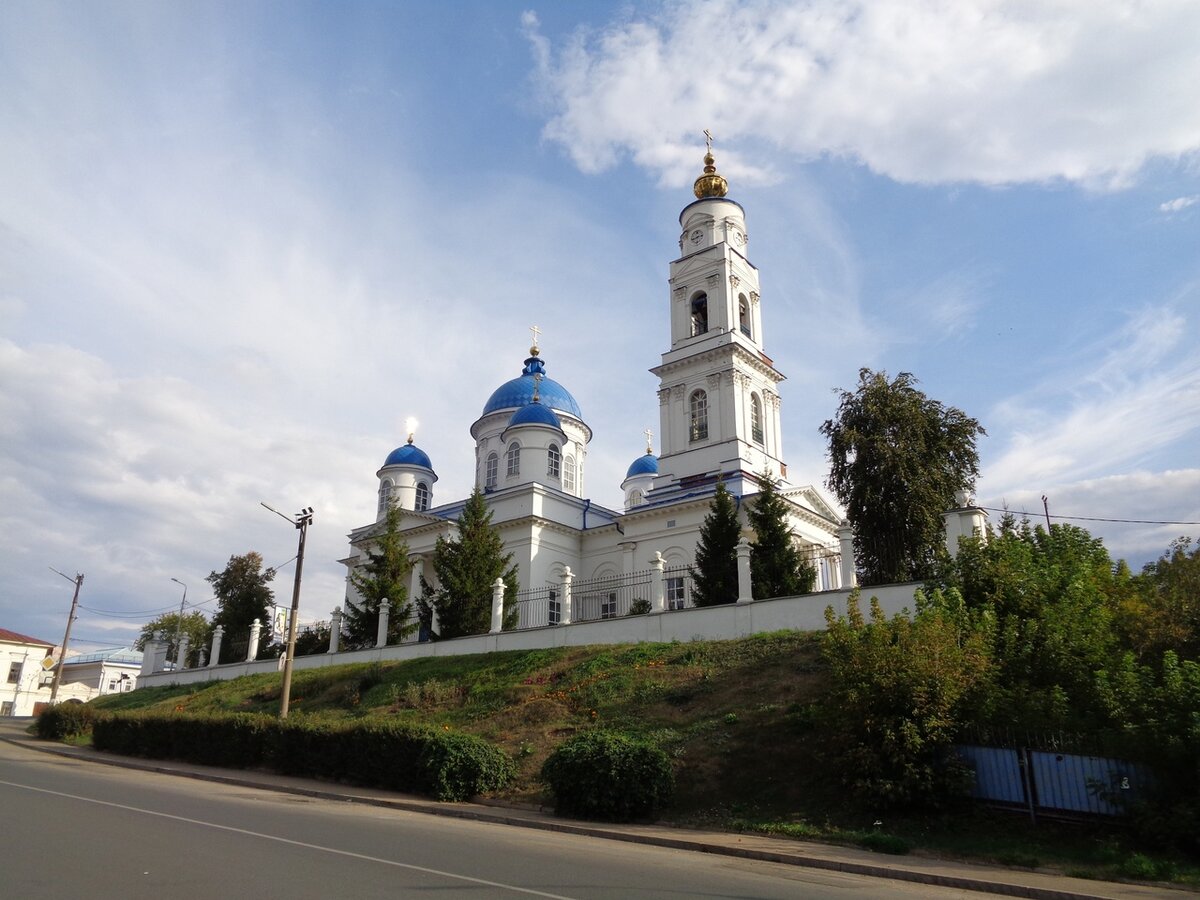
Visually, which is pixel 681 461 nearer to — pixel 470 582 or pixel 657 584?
pixel 470 582

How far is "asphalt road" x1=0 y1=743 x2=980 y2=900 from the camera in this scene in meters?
7.30

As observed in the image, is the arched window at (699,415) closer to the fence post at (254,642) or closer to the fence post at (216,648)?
the fence post at (254,642)

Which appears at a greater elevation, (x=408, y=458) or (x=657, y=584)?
(x=408, y=458)

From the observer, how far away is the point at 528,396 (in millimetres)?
44281

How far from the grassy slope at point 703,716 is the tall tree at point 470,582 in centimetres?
240

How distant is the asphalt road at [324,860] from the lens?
7.30 m

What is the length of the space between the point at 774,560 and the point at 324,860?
17023 millimetres

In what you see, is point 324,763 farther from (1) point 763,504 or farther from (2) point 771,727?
(1) point 763,504

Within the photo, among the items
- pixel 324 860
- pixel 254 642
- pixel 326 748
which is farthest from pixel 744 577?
pixel 254 642

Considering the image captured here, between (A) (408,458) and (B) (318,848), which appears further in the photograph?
(A) (408,458)

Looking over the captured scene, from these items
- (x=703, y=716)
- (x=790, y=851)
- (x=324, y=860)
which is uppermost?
(x=703, y=716)

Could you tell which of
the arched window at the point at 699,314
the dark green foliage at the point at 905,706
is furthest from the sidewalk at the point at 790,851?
the arched window at the point at 699,314

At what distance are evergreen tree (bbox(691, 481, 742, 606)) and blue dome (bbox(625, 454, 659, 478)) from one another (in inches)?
985

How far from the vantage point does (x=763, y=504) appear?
2502 centimetres
